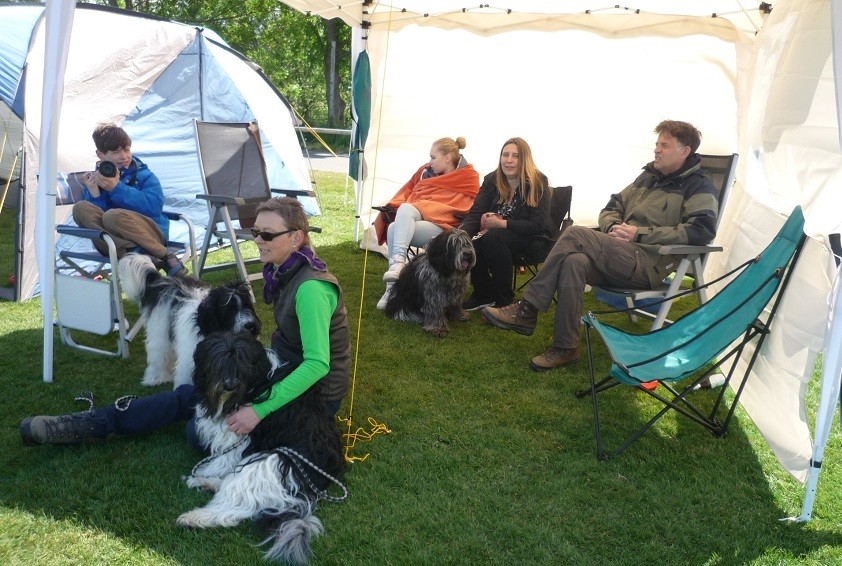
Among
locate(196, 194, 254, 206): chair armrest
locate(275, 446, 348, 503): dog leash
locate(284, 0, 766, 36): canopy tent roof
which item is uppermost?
locate(284, 0, 766, 36): canopy tent roof

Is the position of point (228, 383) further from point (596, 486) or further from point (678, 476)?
point (678, 476)

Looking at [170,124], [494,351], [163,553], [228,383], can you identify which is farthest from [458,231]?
[170,124]

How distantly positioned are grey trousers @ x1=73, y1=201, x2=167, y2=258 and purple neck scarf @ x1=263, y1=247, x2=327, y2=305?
1389 millimetres

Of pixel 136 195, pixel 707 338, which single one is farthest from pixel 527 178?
pixel 136 195

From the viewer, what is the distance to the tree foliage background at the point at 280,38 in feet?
75.5

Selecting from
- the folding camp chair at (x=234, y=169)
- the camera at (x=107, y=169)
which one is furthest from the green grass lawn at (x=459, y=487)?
the folding camp chair at (x=234, y=169)

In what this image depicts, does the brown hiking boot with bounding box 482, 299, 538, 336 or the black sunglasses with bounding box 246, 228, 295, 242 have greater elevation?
the black sunglasses with bounding box 246, 228, 295, 242

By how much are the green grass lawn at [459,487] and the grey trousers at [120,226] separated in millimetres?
630

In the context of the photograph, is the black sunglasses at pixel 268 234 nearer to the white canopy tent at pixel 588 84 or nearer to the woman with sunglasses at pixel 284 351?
the woman with sunglasses at pixel 284 351

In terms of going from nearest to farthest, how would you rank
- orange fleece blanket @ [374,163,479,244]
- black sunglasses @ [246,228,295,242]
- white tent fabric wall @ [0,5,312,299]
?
1. black sunglasses @ [246,228,295,242]
2. white tent fabric wall @ [0,5,312,299]
3. orange fleece blanket @ [374,163,479,244]

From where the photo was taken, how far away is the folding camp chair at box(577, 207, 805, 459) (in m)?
2.68

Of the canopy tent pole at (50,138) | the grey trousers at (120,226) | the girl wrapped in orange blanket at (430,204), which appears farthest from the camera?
the girl wrapped in orange blanket at (430,204)

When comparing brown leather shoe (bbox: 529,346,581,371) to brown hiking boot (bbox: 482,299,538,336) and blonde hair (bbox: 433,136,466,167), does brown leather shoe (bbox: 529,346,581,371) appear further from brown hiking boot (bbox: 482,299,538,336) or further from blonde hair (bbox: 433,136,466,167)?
blonde hair (bbox: 433,136,466,167)

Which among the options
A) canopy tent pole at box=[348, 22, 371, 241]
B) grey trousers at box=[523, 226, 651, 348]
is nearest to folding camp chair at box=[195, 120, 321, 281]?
canopy tent pole at box=[348, 22, 371, 241]
